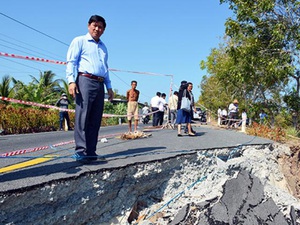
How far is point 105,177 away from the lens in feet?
11.5

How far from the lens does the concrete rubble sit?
2.88 meters

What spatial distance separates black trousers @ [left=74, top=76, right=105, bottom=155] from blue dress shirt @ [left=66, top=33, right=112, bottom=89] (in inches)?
5.0

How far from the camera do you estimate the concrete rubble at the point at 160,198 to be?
288 centimetres

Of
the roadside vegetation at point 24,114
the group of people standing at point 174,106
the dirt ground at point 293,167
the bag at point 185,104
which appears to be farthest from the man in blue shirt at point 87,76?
the roadside vegetation at point 24,114

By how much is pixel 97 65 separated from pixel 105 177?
141cm

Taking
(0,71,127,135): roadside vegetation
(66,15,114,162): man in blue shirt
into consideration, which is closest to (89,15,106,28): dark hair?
(66,15,114,162): man in blue shirt

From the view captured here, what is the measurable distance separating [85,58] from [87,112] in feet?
2.23

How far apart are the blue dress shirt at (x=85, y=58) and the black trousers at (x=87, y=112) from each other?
0.13m

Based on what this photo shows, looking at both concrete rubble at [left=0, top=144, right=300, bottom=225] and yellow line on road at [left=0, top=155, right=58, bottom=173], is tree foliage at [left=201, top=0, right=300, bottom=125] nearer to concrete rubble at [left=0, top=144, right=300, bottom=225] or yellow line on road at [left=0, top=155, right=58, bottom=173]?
concrete rubble at [left=0, top=144, right=300, bottom=225]

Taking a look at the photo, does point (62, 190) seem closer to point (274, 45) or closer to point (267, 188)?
point (267, 188)

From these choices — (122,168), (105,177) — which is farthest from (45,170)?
(122,168)

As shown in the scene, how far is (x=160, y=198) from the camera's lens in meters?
4.50

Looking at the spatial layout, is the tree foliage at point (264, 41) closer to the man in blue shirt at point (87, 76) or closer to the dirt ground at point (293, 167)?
the dirt ground at point (293, 167)

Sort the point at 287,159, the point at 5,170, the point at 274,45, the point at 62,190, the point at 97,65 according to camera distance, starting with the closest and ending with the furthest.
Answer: the point at 62,190
the point at 5,170
the point at 97,65
the point at 287,159
the point at 274,45
